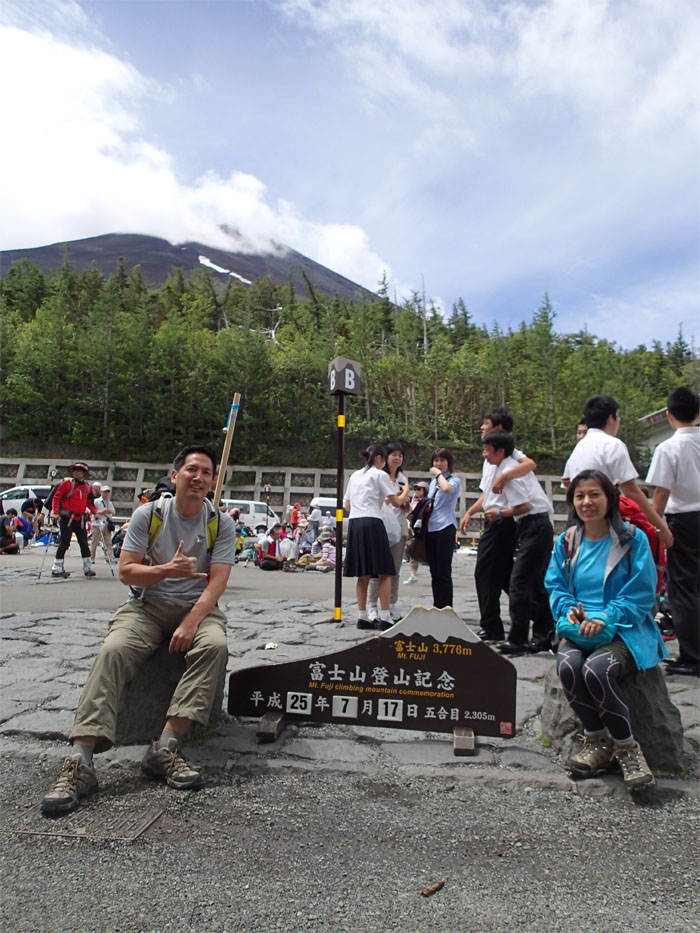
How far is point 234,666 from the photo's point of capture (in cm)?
460

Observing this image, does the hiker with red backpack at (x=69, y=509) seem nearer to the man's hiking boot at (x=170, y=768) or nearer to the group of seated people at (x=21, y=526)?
the group of seated people at (x=21, y=526)

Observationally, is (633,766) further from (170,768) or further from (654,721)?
(170,768)

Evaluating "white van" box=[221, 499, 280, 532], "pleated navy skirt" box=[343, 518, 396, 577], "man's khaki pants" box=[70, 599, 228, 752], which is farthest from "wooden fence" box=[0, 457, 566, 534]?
"man's khaki pants" box=[70, 599, 228, 752]

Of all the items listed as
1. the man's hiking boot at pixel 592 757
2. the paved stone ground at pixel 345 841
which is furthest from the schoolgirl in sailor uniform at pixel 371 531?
the man's hiking boot at pixel 592 757

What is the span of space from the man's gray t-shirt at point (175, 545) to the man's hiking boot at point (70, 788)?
85 cm

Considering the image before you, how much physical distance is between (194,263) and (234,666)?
16641 cm

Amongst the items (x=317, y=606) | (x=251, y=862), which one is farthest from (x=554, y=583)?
(x=317, y=606)

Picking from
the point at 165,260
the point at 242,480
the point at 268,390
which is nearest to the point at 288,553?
the point at 242,480

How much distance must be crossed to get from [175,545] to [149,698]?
29.6 inches

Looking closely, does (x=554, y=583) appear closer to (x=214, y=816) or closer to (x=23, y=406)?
(x=214, y=816)

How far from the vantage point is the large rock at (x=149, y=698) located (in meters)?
3.13

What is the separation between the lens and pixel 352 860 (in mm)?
2178

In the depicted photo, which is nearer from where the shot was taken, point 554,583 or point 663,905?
point 663,905

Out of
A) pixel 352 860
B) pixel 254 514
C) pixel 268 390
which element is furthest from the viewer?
pixel 268 390
